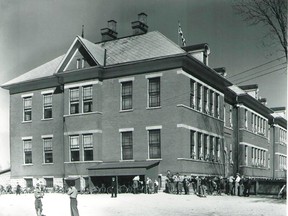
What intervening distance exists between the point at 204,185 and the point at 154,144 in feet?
13.5

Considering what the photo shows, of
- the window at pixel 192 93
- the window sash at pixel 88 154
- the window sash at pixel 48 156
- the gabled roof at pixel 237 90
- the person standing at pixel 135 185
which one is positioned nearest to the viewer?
the person standing at pixel 135 185

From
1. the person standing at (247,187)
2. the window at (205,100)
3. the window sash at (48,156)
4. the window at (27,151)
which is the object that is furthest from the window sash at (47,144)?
the person standing at (247,187)

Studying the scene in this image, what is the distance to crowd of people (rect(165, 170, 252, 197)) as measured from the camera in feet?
83.6

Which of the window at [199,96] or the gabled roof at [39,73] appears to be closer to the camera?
the window at [199,96]

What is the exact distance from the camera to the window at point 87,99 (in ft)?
98.7

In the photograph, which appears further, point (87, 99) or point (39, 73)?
point (39, 73)

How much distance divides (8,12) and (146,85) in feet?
45.1

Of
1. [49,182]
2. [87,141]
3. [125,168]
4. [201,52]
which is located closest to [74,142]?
[87,141]

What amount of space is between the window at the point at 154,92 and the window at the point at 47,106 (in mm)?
8015

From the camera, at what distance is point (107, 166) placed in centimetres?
2764

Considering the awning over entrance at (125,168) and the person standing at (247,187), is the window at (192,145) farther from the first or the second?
the person standing at (247,187)

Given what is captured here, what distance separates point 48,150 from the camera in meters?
32.0

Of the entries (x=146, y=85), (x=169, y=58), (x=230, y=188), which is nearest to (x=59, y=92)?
(x=146, y=85)

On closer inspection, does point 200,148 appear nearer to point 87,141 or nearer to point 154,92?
point 154,92
